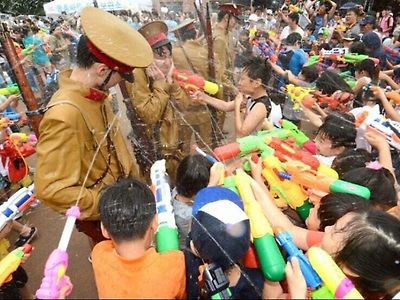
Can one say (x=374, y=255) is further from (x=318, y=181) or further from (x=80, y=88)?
(x=80, y=88)

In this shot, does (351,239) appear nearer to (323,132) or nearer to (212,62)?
(323,132)

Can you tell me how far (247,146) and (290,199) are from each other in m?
0.42

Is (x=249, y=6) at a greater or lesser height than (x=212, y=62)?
lesser

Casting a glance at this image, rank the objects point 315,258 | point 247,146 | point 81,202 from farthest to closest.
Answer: point 247,146
point 81,202
point 315,258

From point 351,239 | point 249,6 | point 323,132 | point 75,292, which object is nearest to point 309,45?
point 249,6

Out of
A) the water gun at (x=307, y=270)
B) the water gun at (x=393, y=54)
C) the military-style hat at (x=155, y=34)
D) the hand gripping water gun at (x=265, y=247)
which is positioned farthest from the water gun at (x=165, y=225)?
the water gun at (x=393, y=54)

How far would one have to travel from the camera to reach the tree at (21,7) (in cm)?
882

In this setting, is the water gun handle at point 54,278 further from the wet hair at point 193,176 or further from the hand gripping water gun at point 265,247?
the wet hair at point 193,176

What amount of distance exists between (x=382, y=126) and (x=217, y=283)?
1.77m

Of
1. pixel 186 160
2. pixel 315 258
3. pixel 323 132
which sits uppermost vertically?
pixel 315 258

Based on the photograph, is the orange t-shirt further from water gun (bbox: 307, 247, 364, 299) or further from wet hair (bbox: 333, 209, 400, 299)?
wet hair (bbox: 333, 209, 400, 299)

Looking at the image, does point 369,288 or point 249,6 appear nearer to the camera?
→ point 369,288

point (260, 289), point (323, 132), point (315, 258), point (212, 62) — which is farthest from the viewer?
point (212, 62)

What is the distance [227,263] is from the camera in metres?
1.35
